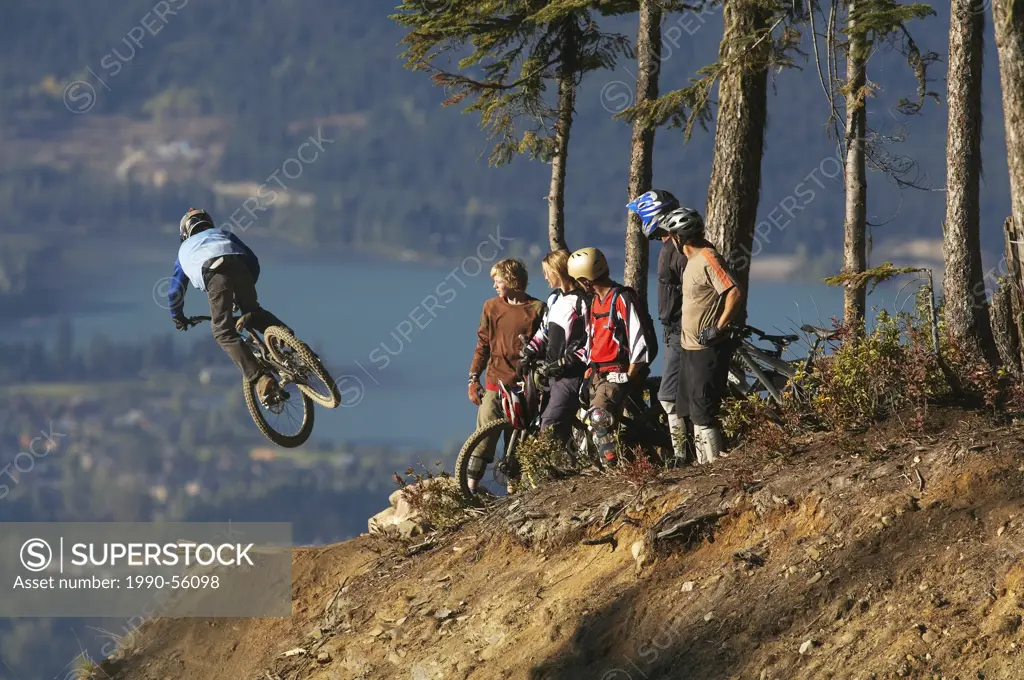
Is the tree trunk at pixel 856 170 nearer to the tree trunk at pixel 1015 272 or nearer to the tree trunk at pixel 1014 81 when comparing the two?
the tree trunk at pixel 1015 272

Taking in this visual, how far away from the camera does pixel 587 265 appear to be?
11.0 m

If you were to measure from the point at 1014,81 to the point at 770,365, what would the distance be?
294cm

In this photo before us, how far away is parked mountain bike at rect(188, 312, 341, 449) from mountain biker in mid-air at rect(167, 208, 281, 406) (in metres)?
0.12

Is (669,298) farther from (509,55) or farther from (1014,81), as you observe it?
(509,55)

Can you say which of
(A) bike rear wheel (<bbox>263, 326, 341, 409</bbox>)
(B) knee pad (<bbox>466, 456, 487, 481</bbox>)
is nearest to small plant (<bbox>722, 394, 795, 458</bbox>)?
(B) knee pad (<bbox>466, 456, 487, 481</bbox>)

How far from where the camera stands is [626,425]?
1126 centimetres

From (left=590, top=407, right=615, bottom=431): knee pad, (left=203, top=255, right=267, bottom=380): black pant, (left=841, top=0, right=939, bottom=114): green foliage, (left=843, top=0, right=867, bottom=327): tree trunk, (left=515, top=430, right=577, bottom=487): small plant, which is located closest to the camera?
(left=590, top=407, right=615, bottom=431): knee pad

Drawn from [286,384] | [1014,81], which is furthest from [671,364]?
[286,384]

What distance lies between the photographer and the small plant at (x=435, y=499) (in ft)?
40.1

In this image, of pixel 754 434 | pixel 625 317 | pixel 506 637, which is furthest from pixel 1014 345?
pixel 506 637

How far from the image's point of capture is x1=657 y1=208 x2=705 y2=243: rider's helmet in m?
10.4

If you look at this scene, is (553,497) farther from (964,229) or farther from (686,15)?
(686,15)

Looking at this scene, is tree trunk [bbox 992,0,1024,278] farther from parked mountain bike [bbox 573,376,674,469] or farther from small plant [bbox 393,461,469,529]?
small plant [bbox 393,461,469,529]

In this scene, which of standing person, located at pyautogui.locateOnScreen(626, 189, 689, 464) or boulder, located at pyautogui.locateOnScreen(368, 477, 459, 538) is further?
boulder, located at pyautogui.locateOnScreen(368, 477, 459, 538)
